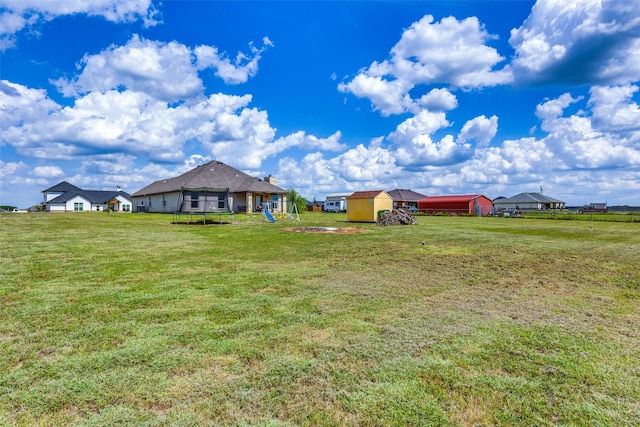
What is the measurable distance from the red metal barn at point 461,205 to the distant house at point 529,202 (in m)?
16.4

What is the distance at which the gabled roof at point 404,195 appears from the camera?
219 ft

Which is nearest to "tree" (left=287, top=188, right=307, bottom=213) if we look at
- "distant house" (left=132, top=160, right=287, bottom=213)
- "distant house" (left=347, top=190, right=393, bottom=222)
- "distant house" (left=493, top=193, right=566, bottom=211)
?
"distant house" (left=132, top=160, right=287, bottom=213)

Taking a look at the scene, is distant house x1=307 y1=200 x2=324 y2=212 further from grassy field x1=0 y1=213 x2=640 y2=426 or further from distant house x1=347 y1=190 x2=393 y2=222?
grassy field x1=0 y1=213 x2=640 y2=426

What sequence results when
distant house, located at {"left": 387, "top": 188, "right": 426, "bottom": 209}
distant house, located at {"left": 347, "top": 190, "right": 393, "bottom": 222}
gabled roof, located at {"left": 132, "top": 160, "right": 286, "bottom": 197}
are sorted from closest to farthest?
1. distant house, located at {"left": 347, "top": 190, "right": 393, "bottom": 222}
2. gabled roof, located at {"left": 132, "top": 160, "right": 286, "bottom": 197}
3. distant house, located at {"left": 387, "top": 188, "right": 426, "bottom": 209}

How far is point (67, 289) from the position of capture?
5258mm

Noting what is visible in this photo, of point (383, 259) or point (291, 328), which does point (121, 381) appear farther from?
point (383, 259)

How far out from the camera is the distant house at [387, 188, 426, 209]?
65.7m

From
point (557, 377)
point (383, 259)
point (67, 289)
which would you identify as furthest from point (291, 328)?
point (383, 259)

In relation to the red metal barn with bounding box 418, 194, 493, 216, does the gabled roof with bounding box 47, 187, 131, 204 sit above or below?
above

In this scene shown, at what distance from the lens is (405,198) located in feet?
224

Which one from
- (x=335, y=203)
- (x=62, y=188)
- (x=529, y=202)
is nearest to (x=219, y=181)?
(x=335, y=203)

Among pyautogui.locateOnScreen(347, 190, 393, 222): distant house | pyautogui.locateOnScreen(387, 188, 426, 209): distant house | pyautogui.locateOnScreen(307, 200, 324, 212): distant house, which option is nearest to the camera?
pyautogui.locateOnScreen(347, 190, 393, 222): distant house

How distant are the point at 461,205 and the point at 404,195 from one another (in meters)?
19.2

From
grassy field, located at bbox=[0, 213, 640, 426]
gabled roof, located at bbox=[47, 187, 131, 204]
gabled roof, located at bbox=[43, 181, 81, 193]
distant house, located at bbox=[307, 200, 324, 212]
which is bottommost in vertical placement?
grassy field, located at bbox=[0, 213, 640, 426]
